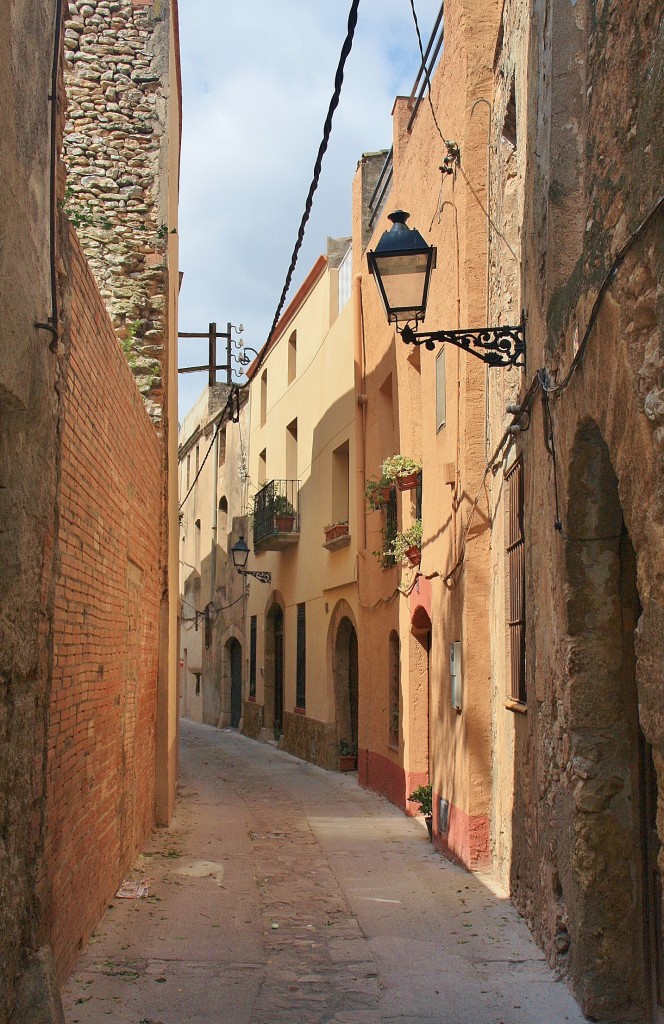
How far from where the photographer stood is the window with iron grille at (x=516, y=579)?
7.24 metres

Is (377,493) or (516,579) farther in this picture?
(377,493)

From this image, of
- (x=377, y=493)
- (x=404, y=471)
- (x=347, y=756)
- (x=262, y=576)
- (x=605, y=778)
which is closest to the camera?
(x=605, y=778)

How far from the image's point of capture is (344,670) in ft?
56.2

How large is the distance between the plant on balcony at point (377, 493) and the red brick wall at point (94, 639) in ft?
13.8

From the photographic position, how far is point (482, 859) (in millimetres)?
8531

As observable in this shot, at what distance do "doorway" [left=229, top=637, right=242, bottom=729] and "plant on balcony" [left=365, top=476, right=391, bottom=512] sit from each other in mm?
14768

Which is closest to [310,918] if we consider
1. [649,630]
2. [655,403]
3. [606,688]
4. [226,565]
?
[606,688]

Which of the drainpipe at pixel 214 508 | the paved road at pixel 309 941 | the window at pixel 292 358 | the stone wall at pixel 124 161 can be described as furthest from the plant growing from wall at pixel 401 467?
the drainpipe at pixel 214 508

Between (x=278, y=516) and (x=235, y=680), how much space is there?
370 inches

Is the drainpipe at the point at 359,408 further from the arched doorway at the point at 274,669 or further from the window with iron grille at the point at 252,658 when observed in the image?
the window with iron grille at the point at 252,658

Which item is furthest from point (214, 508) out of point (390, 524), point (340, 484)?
point (390, 524)

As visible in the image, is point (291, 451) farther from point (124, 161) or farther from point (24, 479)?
point (24, 479)

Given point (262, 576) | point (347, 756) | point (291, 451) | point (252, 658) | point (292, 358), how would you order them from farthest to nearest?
point (252, 658)
point (262, 576)
point (292, 358)
point (291, 451)
point (347, 756)

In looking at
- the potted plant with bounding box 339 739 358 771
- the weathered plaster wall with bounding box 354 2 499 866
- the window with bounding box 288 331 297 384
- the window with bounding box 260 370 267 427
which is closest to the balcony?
the window with bounding box 288 331 297 384
